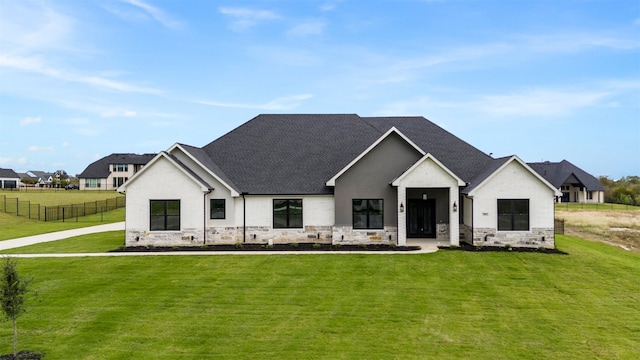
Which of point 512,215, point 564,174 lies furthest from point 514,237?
point 564,174

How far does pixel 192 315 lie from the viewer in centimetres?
1244

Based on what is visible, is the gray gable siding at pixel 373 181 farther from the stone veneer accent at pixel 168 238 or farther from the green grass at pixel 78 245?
the green grass at pixel 78 245

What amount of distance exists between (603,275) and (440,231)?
8.08m

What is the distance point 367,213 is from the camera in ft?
73.7

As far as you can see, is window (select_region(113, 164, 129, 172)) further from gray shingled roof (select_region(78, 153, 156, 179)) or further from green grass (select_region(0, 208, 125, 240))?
green grass (select_region(0, 208, 125, 240))

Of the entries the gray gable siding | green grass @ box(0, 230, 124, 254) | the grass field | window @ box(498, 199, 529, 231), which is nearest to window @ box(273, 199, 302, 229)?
the gray gable siding

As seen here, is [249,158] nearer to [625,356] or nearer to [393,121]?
[393,121]

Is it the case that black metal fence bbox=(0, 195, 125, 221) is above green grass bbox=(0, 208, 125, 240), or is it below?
above

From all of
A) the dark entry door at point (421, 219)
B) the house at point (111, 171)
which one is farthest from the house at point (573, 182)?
the house at point (111, 171)

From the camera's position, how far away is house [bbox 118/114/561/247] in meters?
21.5

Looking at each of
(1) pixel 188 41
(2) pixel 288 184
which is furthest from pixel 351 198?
(1) pixel 188 41

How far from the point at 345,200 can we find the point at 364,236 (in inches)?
90.5

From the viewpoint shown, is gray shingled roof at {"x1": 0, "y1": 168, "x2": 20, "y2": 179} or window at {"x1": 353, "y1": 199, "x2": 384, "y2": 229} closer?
window at {"x1": 353, "y1": 199, "x2": 384, "y2": 229}

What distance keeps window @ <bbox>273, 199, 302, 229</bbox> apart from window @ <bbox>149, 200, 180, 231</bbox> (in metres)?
5.47
